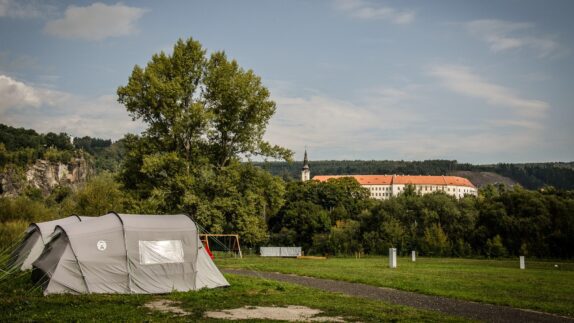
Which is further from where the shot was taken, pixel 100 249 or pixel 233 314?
pixel 100 249

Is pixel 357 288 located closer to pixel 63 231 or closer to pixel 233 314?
pixel 233 314

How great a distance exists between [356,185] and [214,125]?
7769cm

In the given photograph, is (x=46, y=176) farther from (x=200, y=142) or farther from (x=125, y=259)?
(x=125, y=259)

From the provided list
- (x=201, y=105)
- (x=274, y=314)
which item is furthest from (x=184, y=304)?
(x=201, y=105)

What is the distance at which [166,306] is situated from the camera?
13.8 metres

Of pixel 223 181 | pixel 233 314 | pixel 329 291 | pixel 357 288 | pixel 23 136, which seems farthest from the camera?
pixel 23 136

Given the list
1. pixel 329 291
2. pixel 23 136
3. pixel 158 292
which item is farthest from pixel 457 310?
pixel 23 136

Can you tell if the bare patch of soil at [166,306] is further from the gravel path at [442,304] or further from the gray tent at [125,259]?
the gravel path at [442,304]

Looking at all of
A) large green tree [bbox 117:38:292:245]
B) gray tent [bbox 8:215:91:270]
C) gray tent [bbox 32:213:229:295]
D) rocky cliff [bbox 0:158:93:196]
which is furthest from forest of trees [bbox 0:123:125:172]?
gray tent [bbox 32:213:229:295]

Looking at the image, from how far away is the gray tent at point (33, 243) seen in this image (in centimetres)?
2123

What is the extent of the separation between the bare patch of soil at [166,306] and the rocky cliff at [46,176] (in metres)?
139

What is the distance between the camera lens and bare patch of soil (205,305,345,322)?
11.8 meters

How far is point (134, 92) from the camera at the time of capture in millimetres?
32875

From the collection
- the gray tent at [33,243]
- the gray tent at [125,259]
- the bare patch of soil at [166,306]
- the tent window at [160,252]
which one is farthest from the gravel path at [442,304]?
the gray tent at [33,243]
